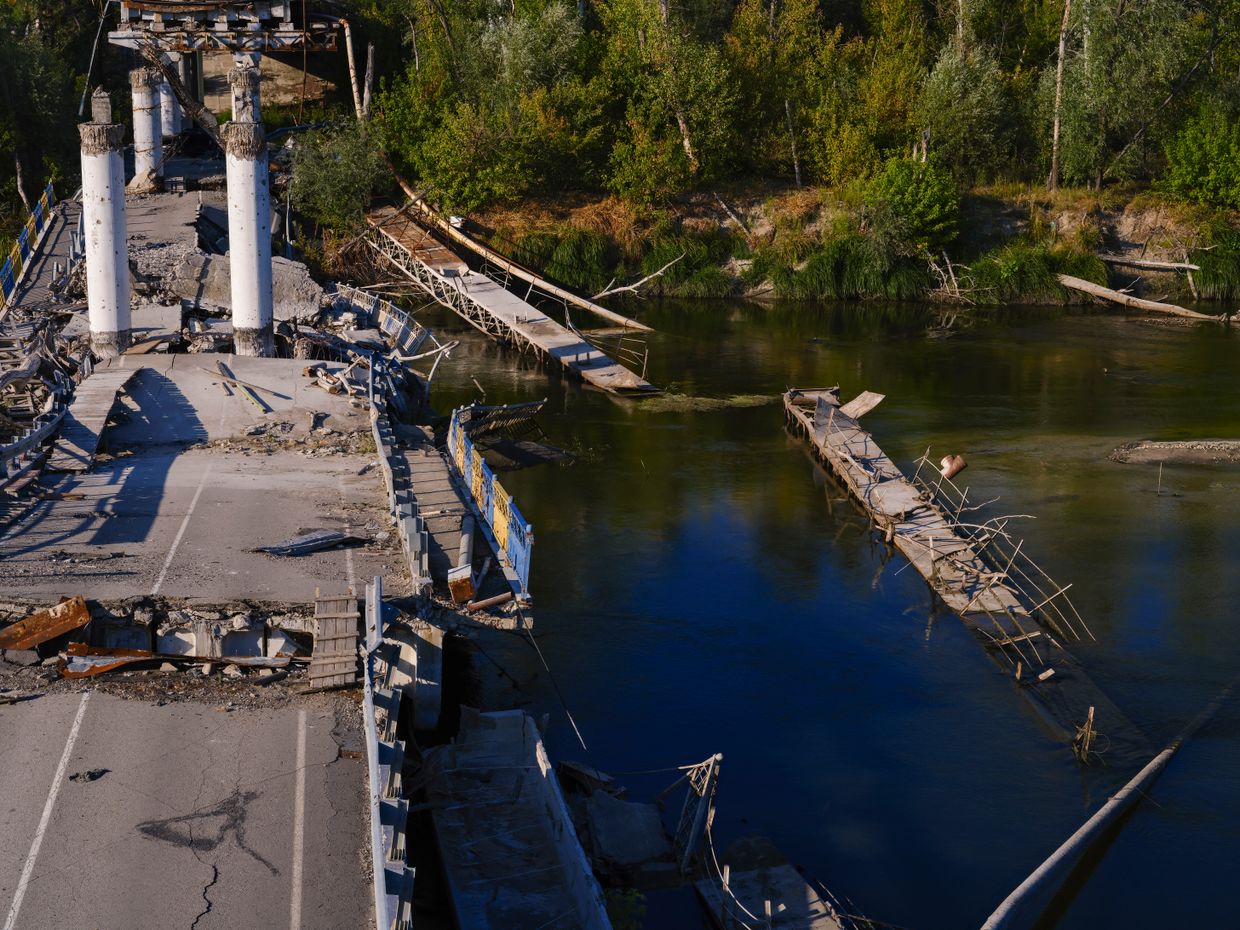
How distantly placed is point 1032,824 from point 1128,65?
52.3m

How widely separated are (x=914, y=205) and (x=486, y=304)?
70.3 ft

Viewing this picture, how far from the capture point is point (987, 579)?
27.9 metres

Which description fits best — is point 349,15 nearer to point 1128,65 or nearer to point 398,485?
point 1128,65

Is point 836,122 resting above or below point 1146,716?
above

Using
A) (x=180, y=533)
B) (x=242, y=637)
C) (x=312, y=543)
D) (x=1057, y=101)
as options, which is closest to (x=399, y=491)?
(x=312, y=543)

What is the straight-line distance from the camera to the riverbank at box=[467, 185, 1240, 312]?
62.8m

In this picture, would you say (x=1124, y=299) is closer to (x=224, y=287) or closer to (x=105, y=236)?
(x=224, y=287)

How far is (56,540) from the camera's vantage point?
76.3 feet

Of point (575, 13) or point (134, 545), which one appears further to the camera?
point (575, 13)

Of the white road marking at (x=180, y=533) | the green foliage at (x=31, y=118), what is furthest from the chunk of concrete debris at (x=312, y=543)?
the green foliage at (x=31, y=118)

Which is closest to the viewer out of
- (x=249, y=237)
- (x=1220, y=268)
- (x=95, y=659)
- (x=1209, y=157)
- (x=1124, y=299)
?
(x=95, y=659)

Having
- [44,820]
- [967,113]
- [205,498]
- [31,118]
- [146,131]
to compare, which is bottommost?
[44,820]

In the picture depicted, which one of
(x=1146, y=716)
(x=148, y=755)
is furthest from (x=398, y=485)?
(x=1146, y=716)

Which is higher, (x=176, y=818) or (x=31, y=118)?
(x=31, y=118)
